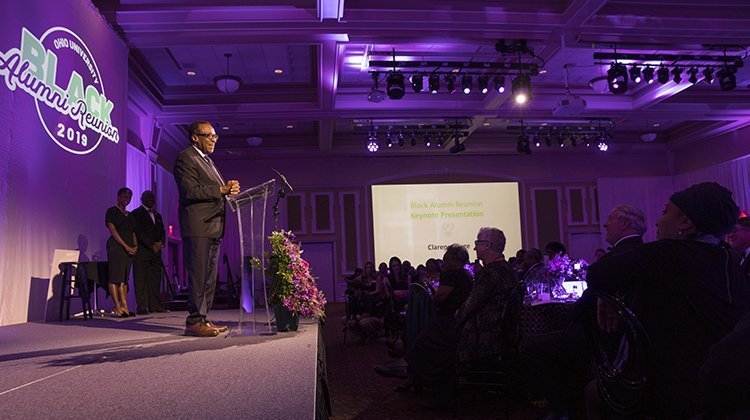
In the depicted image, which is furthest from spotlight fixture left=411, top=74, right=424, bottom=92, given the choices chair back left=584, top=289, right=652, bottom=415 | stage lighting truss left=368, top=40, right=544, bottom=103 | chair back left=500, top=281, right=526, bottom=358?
chair back left=584, top=289, right=652, bottom=415

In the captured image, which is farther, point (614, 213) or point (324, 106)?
point (324, 106)

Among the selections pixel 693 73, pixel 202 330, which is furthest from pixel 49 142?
pixel 693 73

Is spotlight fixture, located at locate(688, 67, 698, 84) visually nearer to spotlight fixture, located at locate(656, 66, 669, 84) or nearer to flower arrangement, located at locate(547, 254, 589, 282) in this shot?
spotlight fixture, located at locate(656, 66, 669, 84)

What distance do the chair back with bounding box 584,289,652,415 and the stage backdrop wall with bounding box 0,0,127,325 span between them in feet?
16.4

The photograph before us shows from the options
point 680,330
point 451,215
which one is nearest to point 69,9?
point 680,330

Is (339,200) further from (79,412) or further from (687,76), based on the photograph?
(79,412)

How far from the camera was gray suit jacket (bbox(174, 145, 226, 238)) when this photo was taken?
12.3 ft

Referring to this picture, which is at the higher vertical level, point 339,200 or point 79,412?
point 339,200

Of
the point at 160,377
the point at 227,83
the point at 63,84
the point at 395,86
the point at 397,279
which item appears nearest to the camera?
the point at 160,377

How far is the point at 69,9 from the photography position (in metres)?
6.43

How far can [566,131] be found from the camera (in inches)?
579

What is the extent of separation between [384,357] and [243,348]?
3.22m

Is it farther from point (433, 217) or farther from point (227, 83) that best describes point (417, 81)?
point (433, 217)

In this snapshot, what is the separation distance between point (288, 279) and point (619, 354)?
102 inches
